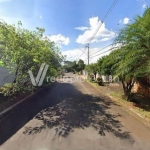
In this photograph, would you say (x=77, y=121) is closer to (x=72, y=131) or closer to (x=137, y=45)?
(x=72, y=131)

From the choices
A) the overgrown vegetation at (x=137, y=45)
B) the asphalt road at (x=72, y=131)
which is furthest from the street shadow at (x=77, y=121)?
the overgrown vegetation at (x=137, y=45)

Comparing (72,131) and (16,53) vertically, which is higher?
(16,53)

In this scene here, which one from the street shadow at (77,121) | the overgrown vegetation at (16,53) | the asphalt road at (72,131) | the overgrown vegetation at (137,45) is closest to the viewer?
the asphalt road at (72,131)

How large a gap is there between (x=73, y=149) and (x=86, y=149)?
37cm

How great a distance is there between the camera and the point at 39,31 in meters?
13.6

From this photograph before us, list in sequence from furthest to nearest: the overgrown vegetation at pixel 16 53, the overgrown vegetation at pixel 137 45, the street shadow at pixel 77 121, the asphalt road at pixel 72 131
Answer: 1. the overgrown vegetation at pixel 16 53
2. the overgrown vegetation at pixel 137 45
3. the street shadow at pixel 77 121
4. the asphalt road at pixel 72 131

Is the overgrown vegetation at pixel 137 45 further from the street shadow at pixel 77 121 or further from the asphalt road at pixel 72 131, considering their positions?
the street shadow at pixel 77 121

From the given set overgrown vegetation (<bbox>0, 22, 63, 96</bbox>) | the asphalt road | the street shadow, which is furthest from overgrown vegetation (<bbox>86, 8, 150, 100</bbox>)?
overgrown vegetation (<bbox>0, 22, 63, 96</bbox>)

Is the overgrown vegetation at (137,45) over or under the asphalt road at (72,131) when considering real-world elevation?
over

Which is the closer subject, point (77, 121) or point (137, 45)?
point (77, 121)

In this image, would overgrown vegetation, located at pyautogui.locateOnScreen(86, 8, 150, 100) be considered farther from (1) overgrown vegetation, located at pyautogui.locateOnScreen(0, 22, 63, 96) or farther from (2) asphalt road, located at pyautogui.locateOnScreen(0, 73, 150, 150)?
(1) overgrown vegetation, located at pyautogui.locateOnScreen(0, 22, 63, 96)

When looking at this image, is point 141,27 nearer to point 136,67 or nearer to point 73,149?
point 136,67

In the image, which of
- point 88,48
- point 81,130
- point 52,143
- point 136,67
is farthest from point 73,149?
point 88,48

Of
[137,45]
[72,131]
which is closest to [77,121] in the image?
[72,131]
